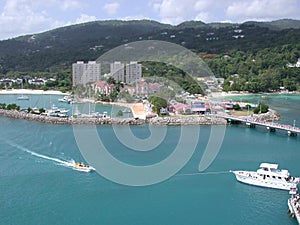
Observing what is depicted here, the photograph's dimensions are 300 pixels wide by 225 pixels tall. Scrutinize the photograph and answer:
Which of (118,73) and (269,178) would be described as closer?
(269,178)

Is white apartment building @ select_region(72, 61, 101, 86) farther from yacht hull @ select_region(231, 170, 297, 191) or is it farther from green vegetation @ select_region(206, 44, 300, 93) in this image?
yacht hull @ select_region(231, 170, 297, 191)

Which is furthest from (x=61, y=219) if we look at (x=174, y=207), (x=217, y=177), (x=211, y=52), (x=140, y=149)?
(x=211, y=52)

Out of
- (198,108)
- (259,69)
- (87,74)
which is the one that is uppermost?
(259,69)

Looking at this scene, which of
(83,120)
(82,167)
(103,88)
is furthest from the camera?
(103,88)

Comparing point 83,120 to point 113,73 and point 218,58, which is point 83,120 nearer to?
point 113,73

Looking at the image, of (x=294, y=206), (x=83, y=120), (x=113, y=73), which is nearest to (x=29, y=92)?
(x=113, y=73)

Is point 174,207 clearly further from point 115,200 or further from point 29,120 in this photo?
point 29,120

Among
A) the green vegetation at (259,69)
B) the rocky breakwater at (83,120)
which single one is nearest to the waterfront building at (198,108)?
the rocky breakwater at (83,120)

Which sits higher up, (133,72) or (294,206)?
(133,72)
